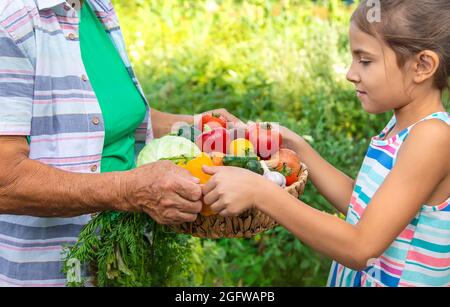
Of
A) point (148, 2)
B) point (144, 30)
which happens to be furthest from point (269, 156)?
point (148, 2)

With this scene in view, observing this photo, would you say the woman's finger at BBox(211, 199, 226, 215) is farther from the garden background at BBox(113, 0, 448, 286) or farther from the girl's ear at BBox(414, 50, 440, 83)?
the garden background at BBox(113, 0, 448, 286)

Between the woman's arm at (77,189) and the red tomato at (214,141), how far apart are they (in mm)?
299

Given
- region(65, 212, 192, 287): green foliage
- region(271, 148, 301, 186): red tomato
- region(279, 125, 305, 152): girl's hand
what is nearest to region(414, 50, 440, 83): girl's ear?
region(271, 148, 301, 186): red tomato

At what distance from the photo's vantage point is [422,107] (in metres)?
2.23

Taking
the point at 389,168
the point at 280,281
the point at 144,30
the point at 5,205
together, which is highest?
the point at 389,168

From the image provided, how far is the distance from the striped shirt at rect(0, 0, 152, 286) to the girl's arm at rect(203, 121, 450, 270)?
1.75ft

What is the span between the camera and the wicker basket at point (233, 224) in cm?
212

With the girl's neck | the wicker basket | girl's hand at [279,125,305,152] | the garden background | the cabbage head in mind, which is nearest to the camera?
the wicker basket

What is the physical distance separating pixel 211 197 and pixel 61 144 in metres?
0.59

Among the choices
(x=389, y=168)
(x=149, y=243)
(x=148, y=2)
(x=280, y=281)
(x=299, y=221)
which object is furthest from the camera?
(x=148, y=2)

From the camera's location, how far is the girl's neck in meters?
2.23
